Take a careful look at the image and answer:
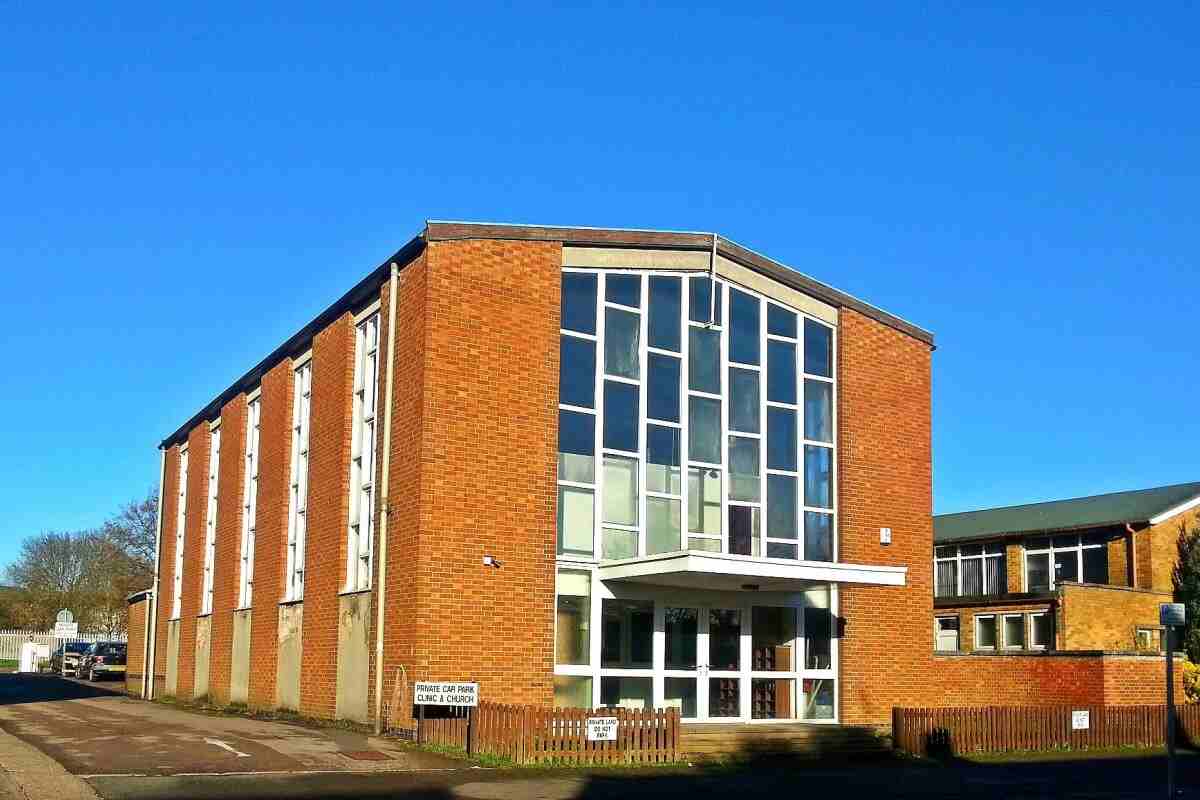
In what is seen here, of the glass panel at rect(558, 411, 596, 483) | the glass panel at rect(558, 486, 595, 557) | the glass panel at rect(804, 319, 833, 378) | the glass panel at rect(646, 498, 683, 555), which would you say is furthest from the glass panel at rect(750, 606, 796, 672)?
the glass panel at rect(804, 319, 833, 378)

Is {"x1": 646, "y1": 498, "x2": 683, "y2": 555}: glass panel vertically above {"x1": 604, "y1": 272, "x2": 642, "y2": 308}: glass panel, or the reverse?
{"x1": 604, "y1": 272, "x2": 642, "y2": 308}: glass panel

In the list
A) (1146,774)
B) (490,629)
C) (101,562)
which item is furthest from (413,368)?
(101,562)

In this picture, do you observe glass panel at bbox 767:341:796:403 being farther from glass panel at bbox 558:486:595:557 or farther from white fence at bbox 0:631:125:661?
white fence at bbox 0:631:125:661

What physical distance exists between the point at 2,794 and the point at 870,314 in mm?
18596

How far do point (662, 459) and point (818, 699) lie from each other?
567 centimetres

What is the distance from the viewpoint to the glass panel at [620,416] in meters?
24.1

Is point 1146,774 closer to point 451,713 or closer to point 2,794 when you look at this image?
point 451,713

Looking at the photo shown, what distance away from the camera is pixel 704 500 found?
82.0 ft

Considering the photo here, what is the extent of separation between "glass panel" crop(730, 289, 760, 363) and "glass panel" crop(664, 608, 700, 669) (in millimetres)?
4937

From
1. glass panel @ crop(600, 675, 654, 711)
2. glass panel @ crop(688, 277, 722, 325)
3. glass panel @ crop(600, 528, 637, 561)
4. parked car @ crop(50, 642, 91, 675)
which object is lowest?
parked car @ crop(50, 642, 91, 675)

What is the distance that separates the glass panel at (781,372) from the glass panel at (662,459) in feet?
8.18

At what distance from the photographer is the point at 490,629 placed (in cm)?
2219

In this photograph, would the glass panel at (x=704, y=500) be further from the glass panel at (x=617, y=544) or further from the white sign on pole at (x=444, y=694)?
the white sign on pole at (x=444, y=694)

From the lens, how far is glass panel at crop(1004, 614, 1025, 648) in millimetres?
37219
